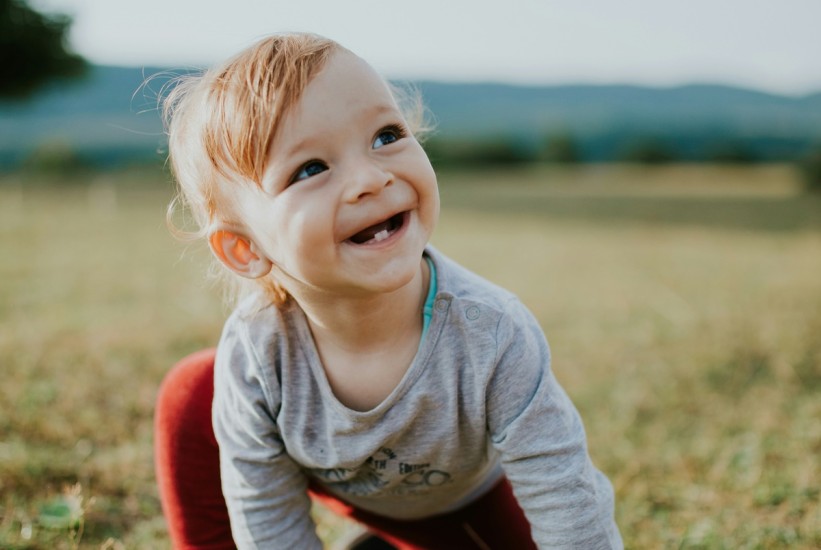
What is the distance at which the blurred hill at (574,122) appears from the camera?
11.3 metres

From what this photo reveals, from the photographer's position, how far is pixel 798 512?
5.66ft

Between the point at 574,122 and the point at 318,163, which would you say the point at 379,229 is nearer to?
the point at 318,163

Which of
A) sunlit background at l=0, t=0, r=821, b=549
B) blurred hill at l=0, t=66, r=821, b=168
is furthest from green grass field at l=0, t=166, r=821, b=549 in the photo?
blurred hill at l=0, t=66, r=821, b=168

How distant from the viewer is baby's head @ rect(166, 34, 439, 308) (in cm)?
107

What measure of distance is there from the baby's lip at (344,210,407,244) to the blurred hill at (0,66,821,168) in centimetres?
960

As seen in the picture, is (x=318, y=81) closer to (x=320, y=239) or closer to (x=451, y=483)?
(x=320, y=239)

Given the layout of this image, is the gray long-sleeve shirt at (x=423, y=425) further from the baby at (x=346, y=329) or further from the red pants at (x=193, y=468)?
the red pants at (x=193, y=468)

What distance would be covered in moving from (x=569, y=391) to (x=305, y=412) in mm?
1520

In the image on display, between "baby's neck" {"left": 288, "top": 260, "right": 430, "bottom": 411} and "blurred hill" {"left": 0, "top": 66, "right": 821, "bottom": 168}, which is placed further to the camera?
"blurred hill" {"left": 0, "top": 66, "right": 821, "bottom": 168}

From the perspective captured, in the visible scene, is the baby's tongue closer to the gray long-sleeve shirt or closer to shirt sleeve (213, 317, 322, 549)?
the gray long-sleeve shirt

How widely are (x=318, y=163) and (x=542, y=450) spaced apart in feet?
1.85

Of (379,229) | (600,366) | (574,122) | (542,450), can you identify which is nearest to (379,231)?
(379,229)

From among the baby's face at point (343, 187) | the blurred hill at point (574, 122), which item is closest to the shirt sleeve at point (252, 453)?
the baby's face at point (343, 187)

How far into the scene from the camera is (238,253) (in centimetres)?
A: 124
